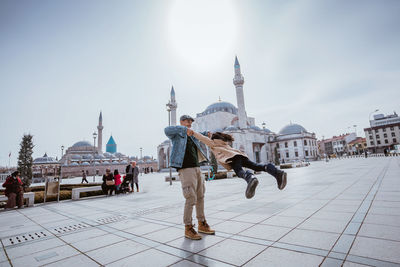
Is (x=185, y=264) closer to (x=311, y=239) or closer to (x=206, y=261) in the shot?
(x=206, y=261)

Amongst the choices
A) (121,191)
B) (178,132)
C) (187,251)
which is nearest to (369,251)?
(187,251)

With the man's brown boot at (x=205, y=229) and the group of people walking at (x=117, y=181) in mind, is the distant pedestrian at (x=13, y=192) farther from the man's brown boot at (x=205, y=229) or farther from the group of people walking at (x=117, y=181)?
the man's brown boot at (x=205, y=229)

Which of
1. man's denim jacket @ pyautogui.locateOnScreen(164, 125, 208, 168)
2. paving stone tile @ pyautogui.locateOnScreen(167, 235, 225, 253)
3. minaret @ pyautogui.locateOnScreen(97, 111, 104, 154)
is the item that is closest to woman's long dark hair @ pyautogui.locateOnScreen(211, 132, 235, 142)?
man's denim jacket @ pyautogui.locateOnScreen(164, 125, 208, 168)

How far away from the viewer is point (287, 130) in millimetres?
64938

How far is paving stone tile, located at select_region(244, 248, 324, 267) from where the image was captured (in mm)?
2188

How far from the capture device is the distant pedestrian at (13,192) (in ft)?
25.4

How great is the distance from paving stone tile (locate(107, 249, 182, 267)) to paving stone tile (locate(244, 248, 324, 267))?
0.90 metres

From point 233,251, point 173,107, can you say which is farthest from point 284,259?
point 173,107

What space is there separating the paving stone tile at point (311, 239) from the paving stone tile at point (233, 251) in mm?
480

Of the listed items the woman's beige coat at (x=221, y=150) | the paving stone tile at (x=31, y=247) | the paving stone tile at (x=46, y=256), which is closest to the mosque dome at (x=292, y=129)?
the woman's beige coat at (x=221, y=150)

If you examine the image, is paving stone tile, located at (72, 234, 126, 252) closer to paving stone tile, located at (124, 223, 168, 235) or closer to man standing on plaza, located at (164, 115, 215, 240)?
paving stone tile, located at (124, 223, 168, 235)

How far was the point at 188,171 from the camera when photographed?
3314 millimetres

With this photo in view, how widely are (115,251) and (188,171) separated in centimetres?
144

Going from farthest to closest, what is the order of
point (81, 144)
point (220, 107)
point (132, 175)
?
point (81, 144), point (220, 107), point (132, 175)
